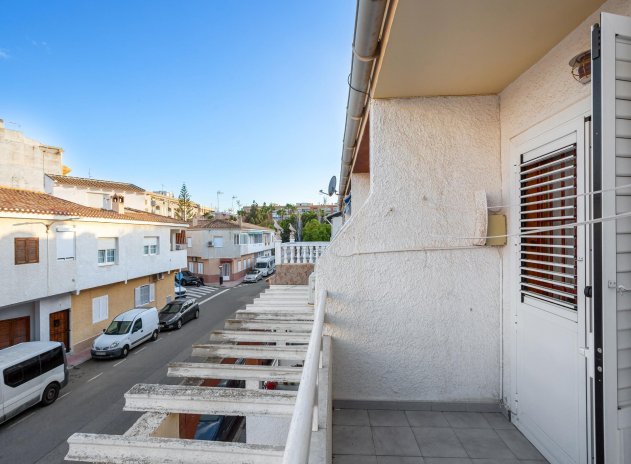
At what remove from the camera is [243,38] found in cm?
1036

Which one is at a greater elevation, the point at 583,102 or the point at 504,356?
the point at 583,102

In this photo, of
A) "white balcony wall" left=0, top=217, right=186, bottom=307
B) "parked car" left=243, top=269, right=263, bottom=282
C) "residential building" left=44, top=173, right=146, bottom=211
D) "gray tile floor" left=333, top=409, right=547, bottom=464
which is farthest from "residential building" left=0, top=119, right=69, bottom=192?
"gray tile floor" left=333, top=409, right=547, bottom=464

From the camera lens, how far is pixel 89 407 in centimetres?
964

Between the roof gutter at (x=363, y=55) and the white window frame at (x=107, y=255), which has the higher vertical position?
the roof gutter at (x=363, y=55)

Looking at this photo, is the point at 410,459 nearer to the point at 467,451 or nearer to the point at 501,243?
the point at 467,451

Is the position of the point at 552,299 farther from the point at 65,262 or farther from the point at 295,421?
the point at 65,262

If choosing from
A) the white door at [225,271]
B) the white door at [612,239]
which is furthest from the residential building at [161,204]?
the white door at [612,239]

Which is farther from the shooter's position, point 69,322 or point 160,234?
point 160,234

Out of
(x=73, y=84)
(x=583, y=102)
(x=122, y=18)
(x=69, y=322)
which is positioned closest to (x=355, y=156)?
(x=583, y=102)

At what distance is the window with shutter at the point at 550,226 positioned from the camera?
240 cm

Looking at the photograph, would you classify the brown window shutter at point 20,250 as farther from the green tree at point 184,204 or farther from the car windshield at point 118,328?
the green tree at point 184,204

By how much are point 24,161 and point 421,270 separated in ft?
77.5

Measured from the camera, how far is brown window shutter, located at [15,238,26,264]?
447 inches

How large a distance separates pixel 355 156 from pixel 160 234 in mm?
17714
